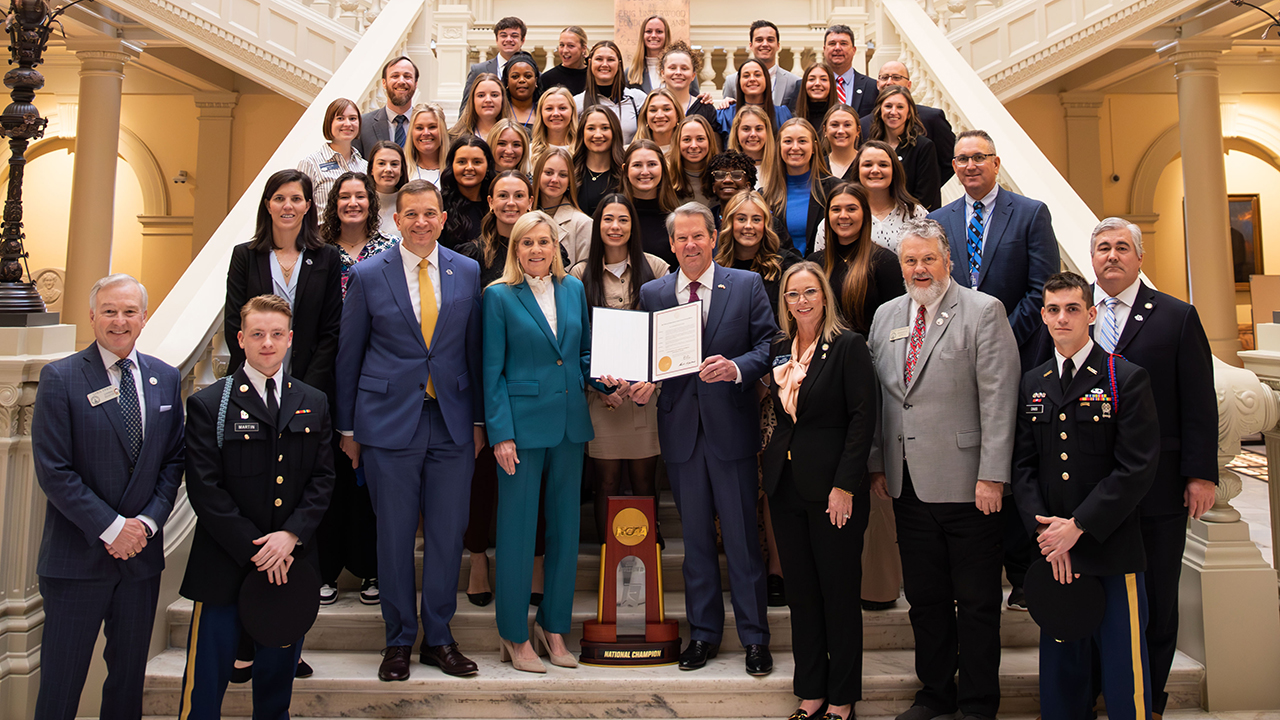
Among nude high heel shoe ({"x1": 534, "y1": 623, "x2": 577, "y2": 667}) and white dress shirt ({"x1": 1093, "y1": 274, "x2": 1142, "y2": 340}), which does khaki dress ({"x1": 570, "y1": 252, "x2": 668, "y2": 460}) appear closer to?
nude high heel shoe ({"x1": 534, "y1": 623, "x2": 577, "y2": 667})

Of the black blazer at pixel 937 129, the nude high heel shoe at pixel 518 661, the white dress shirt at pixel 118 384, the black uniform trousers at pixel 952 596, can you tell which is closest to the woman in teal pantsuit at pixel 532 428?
the nude high heel shoe at pixel 518 661

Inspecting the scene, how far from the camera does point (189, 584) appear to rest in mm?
3033

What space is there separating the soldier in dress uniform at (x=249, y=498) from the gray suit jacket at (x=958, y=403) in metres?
2.22

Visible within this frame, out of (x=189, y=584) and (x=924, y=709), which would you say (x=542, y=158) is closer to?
(x=189, y=584)

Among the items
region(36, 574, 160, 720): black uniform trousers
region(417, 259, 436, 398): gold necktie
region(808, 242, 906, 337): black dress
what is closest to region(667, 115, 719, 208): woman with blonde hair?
region(808, 242, 906, 337): black dress

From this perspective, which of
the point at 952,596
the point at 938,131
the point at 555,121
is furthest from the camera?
the point at 938,131

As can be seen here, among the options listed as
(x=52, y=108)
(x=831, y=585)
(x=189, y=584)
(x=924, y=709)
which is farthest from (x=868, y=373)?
(x=52, y=108)

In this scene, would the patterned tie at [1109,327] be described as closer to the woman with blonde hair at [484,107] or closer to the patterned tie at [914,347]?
the patterned tie at [914,347]

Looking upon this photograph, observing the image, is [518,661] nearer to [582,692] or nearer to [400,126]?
[582,692]

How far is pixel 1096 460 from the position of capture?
2982mm

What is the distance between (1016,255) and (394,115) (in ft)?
13.2

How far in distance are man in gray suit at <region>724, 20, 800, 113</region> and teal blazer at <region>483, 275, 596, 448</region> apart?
3.12 metres


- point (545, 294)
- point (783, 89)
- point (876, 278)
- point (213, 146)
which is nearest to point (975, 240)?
point (876, 278)

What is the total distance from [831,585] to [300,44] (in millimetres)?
8778
